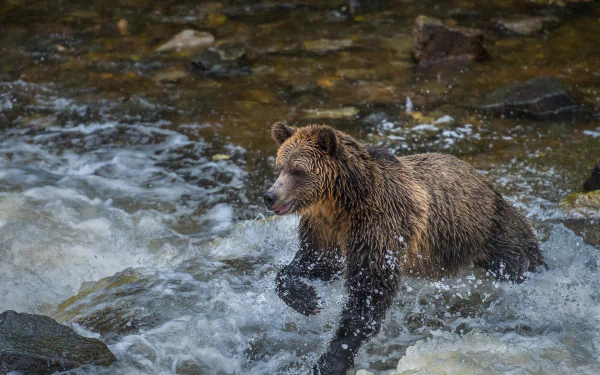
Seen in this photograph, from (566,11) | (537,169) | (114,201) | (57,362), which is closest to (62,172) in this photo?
(114,201)

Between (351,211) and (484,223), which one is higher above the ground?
(351,211)

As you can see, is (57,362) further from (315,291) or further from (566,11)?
(566,11)

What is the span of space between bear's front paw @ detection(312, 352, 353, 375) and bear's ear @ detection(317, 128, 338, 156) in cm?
147

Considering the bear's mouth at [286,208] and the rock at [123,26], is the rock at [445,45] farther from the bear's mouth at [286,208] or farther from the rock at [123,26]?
the bear's mouth at [286,208]

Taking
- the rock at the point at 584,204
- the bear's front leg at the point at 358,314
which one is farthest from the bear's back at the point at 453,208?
the rock at the point at 584,204

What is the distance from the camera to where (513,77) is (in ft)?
34.1

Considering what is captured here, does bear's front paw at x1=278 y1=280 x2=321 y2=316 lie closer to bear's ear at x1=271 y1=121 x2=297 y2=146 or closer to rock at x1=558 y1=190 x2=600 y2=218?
bear's ear at x1=271 y1=121 x2=297 y2=146

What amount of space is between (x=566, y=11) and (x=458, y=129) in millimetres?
5053

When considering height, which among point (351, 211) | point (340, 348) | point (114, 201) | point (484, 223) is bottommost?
point (114, 201)

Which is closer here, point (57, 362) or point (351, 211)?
point (57, 362)

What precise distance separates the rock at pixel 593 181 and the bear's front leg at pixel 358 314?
344cm

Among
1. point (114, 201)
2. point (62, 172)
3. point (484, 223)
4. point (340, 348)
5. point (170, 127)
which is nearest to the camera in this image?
point (340, 348)

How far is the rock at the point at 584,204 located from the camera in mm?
6852

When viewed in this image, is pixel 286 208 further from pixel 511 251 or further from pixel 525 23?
pixel 525 23
